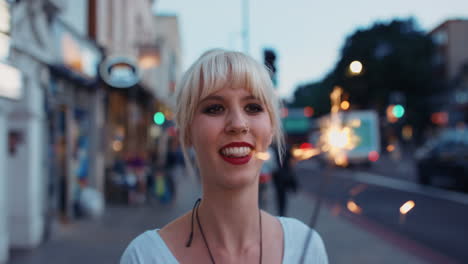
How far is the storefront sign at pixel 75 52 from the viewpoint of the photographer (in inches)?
303

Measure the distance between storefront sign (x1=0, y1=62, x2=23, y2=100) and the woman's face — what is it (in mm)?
1238

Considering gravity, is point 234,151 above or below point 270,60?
below

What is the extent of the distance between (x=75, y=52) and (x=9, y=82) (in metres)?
6.68

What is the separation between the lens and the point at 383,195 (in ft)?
39.8

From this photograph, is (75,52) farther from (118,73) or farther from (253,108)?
(253,108)

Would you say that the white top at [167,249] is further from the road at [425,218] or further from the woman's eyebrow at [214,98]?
the road at [425,218]

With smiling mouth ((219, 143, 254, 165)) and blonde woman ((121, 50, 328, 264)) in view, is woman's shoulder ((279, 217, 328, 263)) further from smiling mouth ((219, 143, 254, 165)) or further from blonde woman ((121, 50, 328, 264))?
smiling mouth ((219, 143, 254, 165))

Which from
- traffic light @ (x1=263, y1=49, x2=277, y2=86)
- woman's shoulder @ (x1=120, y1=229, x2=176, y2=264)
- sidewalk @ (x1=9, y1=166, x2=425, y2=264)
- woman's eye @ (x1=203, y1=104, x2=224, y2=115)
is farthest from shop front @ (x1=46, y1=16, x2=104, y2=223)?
woman's eye @ (x1=203, y1=104, x2=224, y2=115)

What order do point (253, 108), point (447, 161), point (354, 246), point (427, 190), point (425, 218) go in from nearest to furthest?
point (253, 108) < point (354, 246) < point (425, 218) < point (447, 161) < point (427, 190)

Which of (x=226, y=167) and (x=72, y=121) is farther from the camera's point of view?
(x=72, y=121)

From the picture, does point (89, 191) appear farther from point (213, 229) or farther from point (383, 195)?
point (213, 229)

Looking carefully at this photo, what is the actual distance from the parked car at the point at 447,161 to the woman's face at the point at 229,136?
1221 centimetres

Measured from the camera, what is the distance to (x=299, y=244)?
1464 millimetres

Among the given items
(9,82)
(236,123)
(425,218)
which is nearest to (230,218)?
(236,123)
